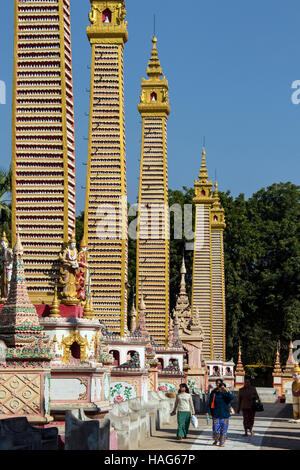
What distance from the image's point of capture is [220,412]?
22281mm

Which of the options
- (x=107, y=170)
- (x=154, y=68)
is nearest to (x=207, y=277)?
(x=154, y=68)

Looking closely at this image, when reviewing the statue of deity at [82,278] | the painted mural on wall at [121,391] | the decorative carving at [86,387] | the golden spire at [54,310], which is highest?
the statue of deity at [82,278]

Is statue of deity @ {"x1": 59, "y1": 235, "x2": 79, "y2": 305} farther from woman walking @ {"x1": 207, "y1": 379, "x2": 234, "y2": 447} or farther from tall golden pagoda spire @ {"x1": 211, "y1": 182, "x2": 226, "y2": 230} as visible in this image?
tall golden pagoda spire @ {"x1": 211, "y1": 182, "x2": 226, "y2": 230}

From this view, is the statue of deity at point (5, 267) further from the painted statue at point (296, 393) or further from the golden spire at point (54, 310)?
the painted statue at point (296, 393)

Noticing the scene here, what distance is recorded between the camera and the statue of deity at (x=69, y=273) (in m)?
25.3

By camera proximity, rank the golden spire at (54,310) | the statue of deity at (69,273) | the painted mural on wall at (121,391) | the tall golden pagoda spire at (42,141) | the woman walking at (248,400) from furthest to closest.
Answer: the painted mural on wall at (121,391) → the tall golden pagoda spire at (42,141) → the statue of deity at (69,273) → the woman walking at (248,400) → the golden spire at (54,310)

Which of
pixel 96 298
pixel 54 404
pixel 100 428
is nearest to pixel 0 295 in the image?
pixel 54 404

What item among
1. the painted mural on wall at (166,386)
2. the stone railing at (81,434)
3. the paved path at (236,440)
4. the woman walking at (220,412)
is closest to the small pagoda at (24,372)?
the stone railing at (81,434)

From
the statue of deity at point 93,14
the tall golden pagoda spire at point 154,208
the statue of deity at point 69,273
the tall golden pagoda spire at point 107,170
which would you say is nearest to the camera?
the statue of deity at point 69,273

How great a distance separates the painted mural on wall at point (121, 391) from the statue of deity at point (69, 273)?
5170 millimetres

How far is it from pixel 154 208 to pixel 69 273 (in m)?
24.3

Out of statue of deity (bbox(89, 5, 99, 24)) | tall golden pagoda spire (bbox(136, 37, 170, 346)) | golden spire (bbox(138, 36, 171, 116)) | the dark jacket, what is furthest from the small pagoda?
golden spire (bbox(138, 36, 171, 116))

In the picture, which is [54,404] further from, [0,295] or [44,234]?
[44,234]

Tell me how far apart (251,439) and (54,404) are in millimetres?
5214
